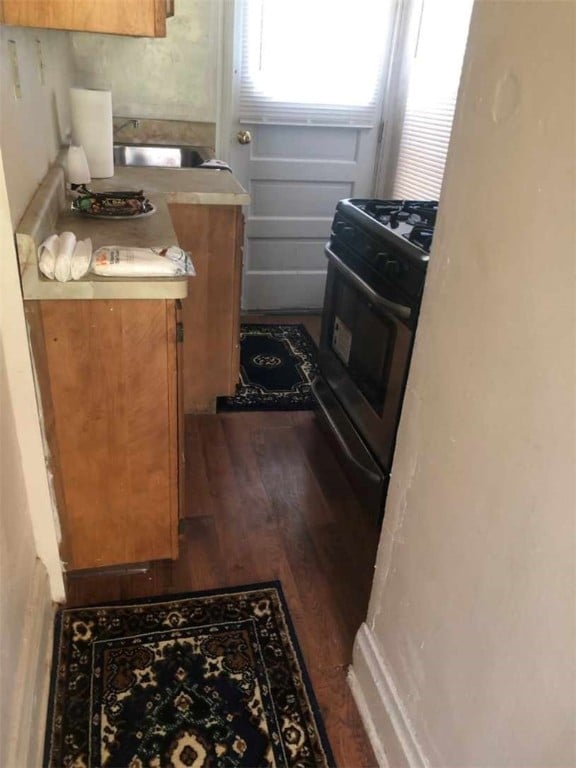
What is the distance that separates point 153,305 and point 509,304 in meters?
0.86

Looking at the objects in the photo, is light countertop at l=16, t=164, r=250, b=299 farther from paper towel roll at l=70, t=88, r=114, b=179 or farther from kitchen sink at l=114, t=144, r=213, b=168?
kitchen sink at l=114, t=144, r=213, b=168

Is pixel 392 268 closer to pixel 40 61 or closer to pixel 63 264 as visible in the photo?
pixel 63 264

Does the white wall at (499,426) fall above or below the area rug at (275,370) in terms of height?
above

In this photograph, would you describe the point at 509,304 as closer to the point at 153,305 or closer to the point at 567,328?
the point at 567,328

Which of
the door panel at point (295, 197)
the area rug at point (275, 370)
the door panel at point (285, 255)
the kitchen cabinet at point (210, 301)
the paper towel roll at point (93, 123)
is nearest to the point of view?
the paper towel roll at point (93, 123)

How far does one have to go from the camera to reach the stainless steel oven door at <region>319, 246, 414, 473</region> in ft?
5.91

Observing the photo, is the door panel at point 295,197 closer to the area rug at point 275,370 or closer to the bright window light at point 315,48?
the bright window light at point 315,48

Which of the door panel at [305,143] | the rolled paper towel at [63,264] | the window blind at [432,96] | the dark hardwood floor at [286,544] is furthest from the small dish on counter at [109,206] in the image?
the door panel at [305,143]

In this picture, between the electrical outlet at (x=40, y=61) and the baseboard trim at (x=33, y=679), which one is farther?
the electrical outlet at (x=40, y=61)

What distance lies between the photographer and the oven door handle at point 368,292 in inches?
68.9

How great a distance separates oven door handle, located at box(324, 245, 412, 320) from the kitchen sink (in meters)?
1.05

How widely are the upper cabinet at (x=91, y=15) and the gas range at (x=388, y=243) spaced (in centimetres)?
85

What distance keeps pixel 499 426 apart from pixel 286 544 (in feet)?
3.83

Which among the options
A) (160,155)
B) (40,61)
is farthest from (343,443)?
(160,155)
